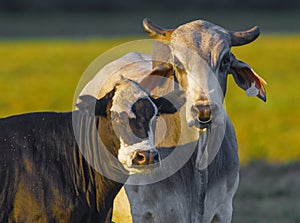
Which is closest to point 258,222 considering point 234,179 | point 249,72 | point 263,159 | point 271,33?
point 234,179

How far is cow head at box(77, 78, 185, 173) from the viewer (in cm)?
805

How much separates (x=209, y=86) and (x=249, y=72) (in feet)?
2.59

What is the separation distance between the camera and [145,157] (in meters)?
7.94

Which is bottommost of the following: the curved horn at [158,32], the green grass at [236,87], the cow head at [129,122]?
the cow head at [129,122]

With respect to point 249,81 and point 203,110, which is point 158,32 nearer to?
point 249,81

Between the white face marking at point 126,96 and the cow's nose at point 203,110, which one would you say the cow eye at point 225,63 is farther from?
the white face marking at point 126,96

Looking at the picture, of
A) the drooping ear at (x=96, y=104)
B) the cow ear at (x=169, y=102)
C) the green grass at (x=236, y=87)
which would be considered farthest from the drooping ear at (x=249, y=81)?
the green grass at (x=236, y=87)

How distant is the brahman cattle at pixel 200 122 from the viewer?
27.1 ft

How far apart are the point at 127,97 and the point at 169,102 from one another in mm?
566

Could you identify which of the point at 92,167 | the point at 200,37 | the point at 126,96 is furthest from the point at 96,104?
the point at 200,37

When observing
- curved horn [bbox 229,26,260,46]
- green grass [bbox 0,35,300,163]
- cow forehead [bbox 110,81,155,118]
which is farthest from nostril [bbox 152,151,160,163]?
green grass [bbox 0,35,300,163]

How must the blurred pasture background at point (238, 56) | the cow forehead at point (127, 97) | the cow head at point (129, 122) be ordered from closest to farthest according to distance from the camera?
the cow head at point (129, 122) → the cow forehead at point (127, 97) → the blurred pasture background at point (238, 56)

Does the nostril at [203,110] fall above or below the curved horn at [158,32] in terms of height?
below

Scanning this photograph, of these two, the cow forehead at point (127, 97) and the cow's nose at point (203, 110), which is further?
the cow forehead at point (127, 97)
